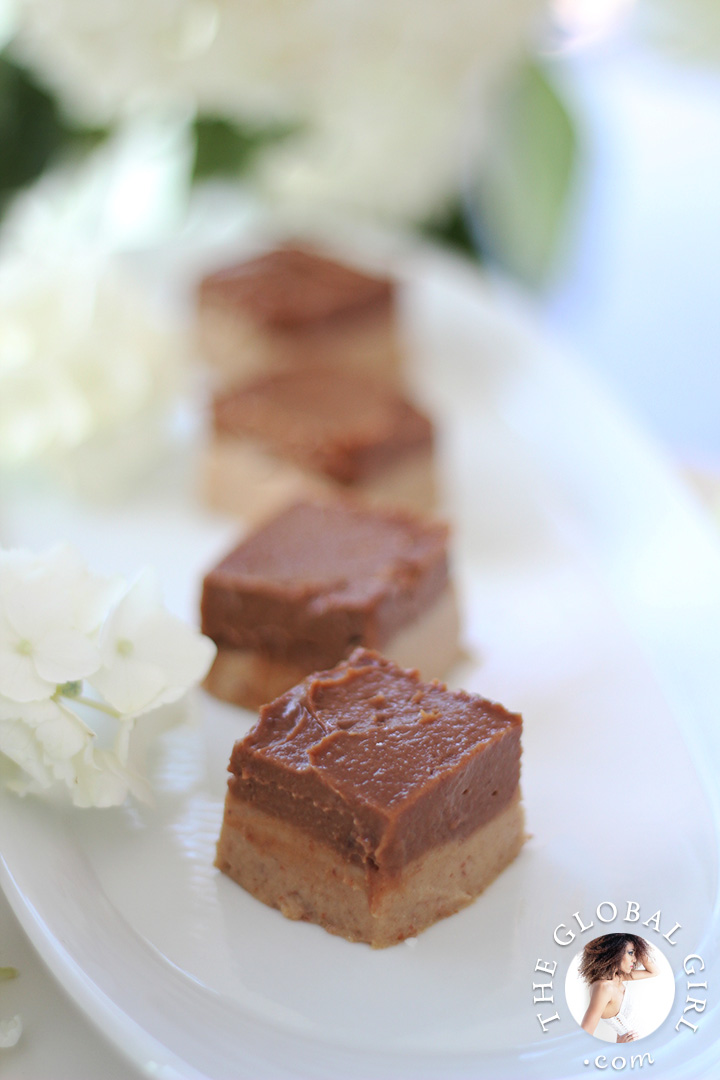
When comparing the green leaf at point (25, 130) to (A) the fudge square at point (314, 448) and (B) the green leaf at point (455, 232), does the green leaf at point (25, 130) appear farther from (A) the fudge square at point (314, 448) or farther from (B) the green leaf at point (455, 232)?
(B) the green leaf at point (455, 232)

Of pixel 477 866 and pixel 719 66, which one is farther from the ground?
pixel 719 66

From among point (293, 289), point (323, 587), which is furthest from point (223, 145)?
point (323, 587)

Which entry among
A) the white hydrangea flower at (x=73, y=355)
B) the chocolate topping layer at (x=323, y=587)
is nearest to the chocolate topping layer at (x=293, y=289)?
the white hydrangea flower at (x=73, y=355)

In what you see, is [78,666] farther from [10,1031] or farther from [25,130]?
[25,130]

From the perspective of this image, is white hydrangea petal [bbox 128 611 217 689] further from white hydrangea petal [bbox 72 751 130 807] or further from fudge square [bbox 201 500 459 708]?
fudge square [bbox 201 500 459 708]

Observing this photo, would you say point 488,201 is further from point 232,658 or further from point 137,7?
point 232,658

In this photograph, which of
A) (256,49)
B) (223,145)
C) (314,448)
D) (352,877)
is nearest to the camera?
(352,877)

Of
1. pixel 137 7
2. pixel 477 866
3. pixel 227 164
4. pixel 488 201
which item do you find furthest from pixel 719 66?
pixel 477 866
